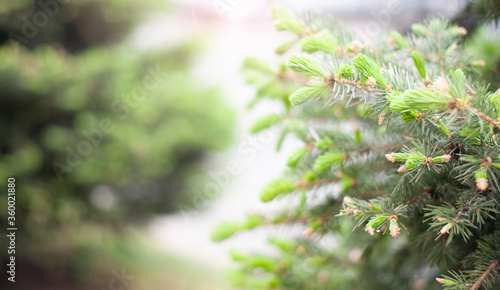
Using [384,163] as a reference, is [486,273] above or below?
below

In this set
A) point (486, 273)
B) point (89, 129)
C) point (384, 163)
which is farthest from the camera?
point (89, 129)

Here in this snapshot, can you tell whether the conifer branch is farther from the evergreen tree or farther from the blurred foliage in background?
the blurred foliage in background

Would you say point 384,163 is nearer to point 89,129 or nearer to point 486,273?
point 486,273

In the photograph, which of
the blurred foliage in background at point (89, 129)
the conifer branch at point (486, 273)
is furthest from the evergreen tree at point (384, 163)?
the blurred foliage in background at point (89, 129)

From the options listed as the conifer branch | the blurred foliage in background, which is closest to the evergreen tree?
the conifer branch

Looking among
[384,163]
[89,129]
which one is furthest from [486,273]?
[89,129]

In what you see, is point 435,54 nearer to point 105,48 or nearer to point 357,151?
point 357,151
